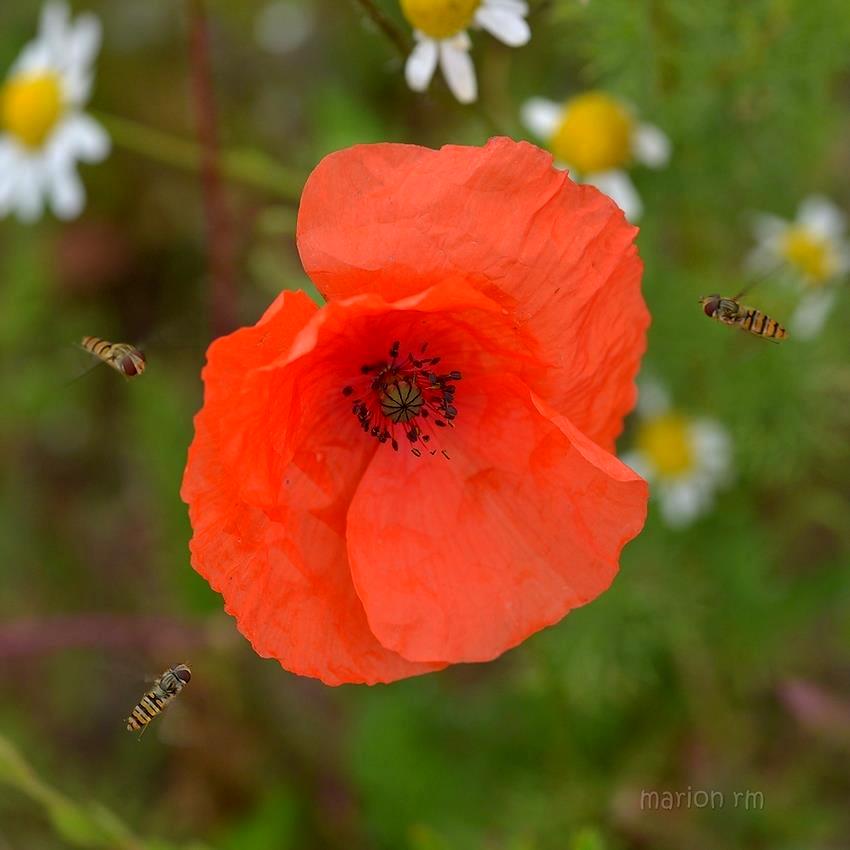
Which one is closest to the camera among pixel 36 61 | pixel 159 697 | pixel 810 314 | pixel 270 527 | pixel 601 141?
pixel 270 527

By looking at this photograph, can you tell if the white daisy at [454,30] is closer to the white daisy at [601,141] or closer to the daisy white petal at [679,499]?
the white daisy at [601,141]

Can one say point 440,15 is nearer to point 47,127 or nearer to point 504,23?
point 504,23

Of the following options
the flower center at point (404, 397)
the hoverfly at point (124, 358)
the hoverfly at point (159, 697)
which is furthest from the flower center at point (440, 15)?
the hoverfly at point (159, 697)

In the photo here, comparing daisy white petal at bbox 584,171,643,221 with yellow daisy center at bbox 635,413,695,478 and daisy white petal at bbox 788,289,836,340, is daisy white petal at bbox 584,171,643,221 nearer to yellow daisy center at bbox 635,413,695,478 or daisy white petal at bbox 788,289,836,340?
daisy white petal at bbox 788,289,836,340

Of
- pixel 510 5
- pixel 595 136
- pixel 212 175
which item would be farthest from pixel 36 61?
pixel 510 5

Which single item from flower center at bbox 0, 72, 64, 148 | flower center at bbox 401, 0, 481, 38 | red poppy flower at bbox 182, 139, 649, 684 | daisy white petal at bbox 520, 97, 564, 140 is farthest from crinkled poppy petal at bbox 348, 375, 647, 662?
flower center at bbox 0, 72, 64, 148
